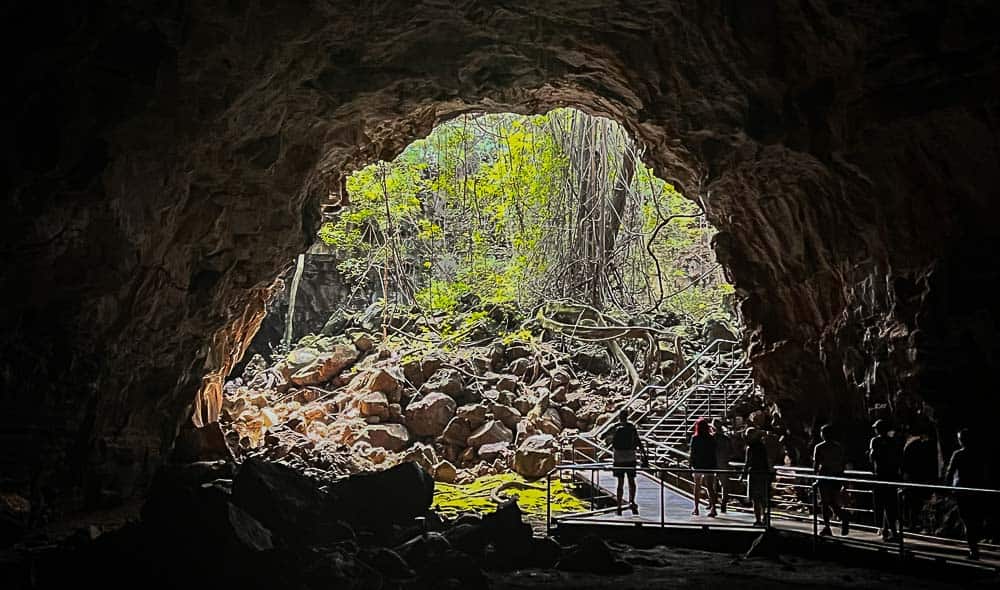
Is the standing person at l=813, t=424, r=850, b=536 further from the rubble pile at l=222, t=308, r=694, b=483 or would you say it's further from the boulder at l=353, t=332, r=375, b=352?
the boulder at l=353, t=332, r=375, b=352

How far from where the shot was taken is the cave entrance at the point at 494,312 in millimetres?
21656

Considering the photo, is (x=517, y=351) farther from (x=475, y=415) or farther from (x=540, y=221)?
(x=540, y=221)

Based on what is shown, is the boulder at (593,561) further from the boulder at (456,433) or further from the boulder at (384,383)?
the boulder at (384,383)

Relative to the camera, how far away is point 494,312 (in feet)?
87.6

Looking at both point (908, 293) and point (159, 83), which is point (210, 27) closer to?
point (159, 83)

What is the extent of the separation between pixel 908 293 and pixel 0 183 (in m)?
9.50

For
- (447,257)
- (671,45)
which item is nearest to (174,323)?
(671,45)


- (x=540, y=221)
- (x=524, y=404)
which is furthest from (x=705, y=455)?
(x=540, y=221)

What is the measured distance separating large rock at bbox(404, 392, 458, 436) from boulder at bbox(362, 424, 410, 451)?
51cm

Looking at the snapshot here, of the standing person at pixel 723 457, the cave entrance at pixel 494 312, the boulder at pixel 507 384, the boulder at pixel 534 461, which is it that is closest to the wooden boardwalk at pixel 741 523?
the standing person at pixel 723 457

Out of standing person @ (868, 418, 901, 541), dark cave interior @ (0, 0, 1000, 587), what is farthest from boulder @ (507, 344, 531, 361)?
standing person @ (868, 418, 901, 541)

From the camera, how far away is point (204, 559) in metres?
8.04

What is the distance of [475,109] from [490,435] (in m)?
9.69

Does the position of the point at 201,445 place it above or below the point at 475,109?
below
